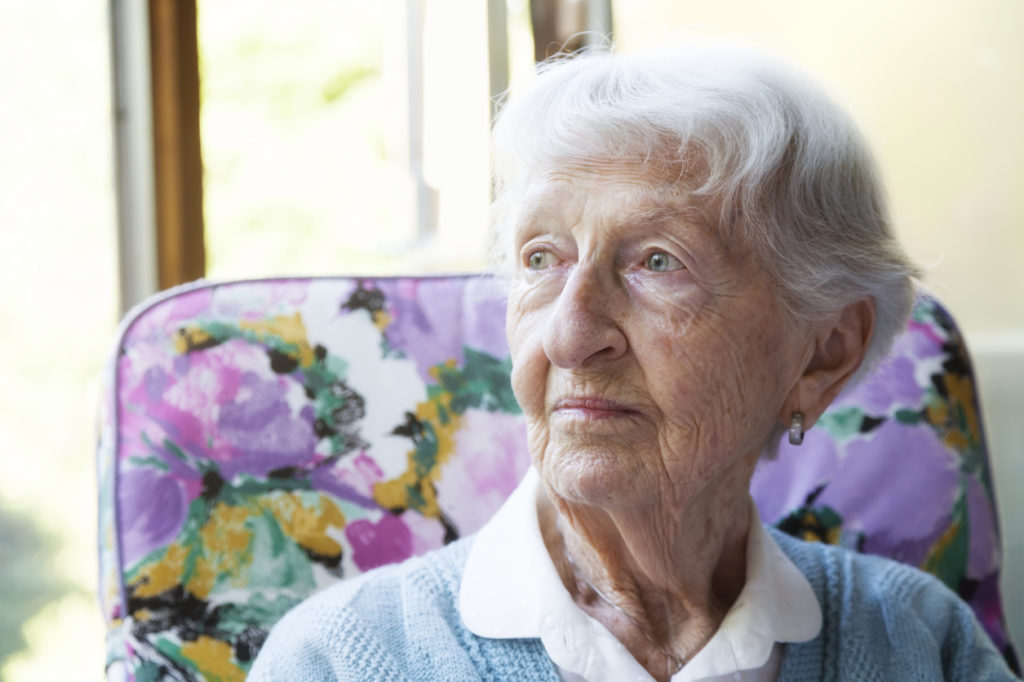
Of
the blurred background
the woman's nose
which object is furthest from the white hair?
the blurred background

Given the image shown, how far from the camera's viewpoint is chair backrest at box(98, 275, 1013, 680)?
1.24m

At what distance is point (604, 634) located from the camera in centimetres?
109

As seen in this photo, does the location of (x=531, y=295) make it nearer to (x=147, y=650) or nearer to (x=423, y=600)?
(x=423, y=600)

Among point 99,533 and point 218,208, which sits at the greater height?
point 218,208

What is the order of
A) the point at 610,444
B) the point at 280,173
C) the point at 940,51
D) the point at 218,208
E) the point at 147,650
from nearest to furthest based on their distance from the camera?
the point at 610,444 → the point at 147,650 → the point at 940,51 → the point at 218,208 → the point at 280,173

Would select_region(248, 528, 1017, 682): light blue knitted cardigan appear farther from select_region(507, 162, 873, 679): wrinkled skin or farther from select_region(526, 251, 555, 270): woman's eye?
select_region(526, 251, 555, 270): woman's eye

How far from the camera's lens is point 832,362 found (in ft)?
4.01

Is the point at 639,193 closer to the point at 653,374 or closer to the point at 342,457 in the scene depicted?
the point at 653,374

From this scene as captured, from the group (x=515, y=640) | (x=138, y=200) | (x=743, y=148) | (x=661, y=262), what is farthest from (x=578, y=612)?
(x=138, y=200)

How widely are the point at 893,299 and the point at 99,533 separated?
1082 millimetres

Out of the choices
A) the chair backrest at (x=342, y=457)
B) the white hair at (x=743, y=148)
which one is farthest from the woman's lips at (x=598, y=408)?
the chair backrest at (x=342, y=457)

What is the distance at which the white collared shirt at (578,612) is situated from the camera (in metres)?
1.07

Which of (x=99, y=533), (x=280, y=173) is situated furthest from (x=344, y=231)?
(x=99, y=533)

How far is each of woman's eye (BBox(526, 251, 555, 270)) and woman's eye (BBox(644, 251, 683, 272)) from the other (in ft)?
0.40
